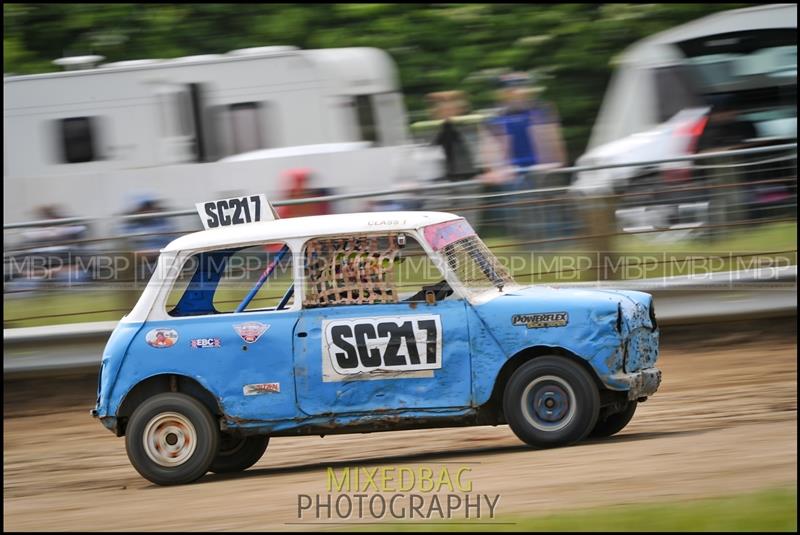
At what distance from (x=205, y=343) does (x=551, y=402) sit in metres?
2.23

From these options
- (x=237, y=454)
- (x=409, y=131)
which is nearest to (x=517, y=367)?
(x=237, y=454)

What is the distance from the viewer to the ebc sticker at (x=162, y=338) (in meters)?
7.76

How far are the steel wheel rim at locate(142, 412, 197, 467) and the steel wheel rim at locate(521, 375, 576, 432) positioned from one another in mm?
2167

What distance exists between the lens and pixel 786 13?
48.7 feet

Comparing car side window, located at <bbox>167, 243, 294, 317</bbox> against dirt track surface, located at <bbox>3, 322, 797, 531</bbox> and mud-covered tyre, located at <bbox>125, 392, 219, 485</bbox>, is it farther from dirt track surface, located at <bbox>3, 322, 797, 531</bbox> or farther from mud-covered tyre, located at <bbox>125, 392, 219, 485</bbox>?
dirt track surface, located at <bbox>3, 322, 797, 531</bbox>

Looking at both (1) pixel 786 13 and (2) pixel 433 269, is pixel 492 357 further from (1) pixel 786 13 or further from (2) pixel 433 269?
(1) pixel 786 13

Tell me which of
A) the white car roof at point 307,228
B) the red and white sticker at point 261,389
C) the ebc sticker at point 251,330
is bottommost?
the red and white sticker at point 261,389

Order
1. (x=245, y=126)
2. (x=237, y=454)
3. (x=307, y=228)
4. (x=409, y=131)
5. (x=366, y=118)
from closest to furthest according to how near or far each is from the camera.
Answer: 1. (x=307, y=228)
2. (x=237, y=454)
3. (x=245, y=126)
4. (x=366, y=118)
5. (x=409, y=131)

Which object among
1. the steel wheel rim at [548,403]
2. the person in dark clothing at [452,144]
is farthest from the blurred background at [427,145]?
the steel wheel rim at [548,403]

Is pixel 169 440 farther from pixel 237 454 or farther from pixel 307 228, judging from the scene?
pixel 307 228

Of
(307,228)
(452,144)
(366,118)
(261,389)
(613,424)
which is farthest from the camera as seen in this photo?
(366,118)

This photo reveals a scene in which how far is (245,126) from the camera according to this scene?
1553cm

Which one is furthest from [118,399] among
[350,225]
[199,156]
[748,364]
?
[199,156]

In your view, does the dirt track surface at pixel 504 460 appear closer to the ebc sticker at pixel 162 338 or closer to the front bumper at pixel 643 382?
the front bumper at pixel 643 382
